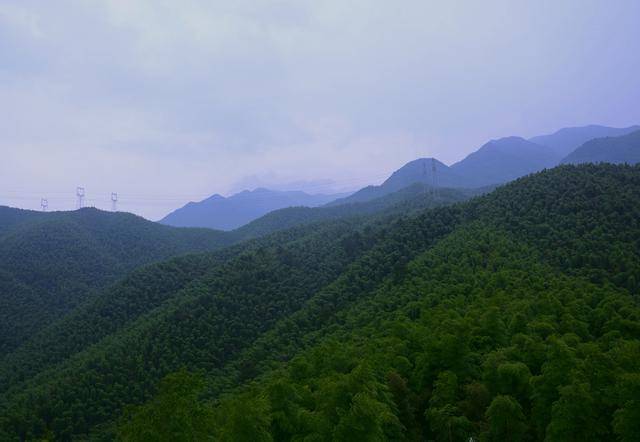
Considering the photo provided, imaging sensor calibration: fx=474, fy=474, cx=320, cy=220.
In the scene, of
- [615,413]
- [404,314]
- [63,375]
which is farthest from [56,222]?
[615,413]

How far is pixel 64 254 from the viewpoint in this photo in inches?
4562

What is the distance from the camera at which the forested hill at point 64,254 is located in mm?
93250

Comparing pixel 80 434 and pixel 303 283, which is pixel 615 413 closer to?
pixel 80 434

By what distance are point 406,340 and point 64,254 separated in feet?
359

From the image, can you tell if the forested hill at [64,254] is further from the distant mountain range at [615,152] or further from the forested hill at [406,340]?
the distant mountain range at [615,152]

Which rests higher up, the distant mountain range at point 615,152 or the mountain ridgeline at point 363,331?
the distant mountain range at point 615,152

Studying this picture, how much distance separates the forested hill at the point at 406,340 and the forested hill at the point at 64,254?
33.4 meters

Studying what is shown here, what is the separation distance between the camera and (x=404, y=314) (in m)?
40.0

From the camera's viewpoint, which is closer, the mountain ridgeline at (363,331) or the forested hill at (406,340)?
the forested hill at (406,340)

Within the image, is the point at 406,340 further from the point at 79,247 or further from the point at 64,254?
the point at 79,247

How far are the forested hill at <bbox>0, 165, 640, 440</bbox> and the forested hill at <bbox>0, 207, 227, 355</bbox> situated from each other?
33.4 meters

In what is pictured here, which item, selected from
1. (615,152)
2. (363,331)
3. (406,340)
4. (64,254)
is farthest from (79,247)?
(615,152)

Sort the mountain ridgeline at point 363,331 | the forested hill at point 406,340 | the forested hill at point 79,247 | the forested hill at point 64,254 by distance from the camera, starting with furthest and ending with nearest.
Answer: the forested hill at point 79,247
the forested hill at point 64,254
the mountain ridgeline at point 363,331
the forested hill at point 406,340

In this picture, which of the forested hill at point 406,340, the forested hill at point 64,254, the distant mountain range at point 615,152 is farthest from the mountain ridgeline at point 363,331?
the distant mountain range at point 615,152
